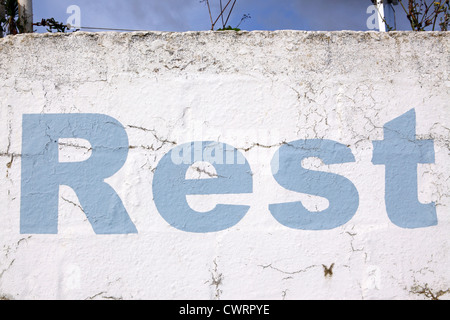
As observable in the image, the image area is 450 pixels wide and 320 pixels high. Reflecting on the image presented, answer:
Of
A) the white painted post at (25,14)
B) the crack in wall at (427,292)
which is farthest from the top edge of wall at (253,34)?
the crack in wall at (427,292)

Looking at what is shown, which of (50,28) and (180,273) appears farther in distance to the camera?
(50,28)

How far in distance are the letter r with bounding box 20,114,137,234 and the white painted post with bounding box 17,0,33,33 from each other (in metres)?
0.98

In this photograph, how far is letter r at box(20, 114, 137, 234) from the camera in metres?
1.84

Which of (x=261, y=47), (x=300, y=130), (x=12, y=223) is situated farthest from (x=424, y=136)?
(x=12, y=223)

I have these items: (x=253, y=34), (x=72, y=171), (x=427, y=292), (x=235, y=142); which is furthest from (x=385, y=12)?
(x=72, y=171)

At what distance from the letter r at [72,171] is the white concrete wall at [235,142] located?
37 mm

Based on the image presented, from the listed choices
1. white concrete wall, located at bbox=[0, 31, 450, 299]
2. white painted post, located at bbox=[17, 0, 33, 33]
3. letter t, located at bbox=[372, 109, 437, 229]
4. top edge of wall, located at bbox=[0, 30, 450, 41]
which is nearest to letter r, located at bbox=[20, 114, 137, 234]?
white concrete wall, located at bbox=[0, 31, 450, 299]

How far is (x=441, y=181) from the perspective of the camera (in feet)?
6.25

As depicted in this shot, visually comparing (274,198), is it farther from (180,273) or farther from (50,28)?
(50,28)

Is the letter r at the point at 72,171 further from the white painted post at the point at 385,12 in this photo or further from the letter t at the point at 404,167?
the white painted post at the point at 385,12

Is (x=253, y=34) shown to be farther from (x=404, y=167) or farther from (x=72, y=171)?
(x=72, y=171)

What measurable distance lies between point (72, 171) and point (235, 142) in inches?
34.0

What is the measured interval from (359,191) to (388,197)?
157mm
